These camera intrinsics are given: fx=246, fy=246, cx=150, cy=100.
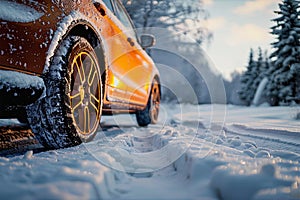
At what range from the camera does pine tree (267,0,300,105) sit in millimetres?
12766

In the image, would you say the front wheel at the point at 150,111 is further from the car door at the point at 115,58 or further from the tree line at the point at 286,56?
the tree line at the point at 286,56

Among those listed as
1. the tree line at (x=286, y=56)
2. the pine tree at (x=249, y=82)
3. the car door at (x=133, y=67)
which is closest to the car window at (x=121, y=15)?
the car door at (x=133, y=67)

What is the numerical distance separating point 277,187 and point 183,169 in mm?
516

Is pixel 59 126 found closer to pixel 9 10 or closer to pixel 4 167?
pixel 4 167

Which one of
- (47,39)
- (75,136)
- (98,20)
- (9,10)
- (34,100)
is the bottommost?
(75,136)

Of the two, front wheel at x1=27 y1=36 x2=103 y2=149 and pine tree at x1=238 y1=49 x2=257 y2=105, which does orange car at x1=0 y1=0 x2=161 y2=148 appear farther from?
pine tree at x1=238 y1=49 x2=257 y2=105

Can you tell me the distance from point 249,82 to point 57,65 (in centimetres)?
2430

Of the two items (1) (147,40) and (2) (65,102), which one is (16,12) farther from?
(1) (147,40)

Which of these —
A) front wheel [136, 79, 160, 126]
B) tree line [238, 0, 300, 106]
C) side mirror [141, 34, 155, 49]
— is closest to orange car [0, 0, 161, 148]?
side mirror [141, 34, 155, 49]

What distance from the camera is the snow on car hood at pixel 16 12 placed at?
132 cm

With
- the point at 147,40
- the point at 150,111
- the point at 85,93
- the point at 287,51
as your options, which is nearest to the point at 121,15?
the point at 147,40

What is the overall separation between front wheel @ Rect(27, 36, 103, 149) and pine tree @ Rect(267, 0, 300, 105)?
12.4 m

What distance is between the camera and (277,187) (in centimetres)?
96

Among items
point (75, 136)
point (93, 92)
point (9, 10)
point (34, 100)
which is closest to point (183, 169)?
point (75, 136)
